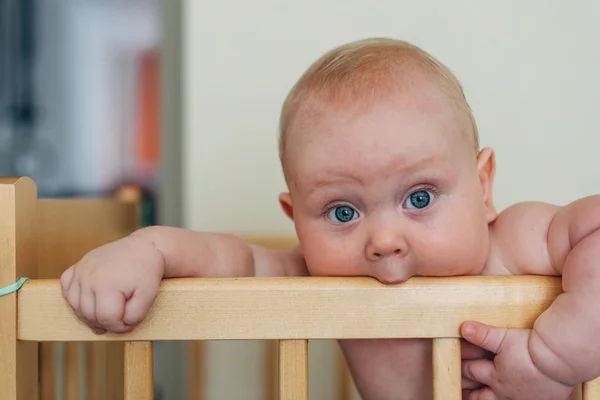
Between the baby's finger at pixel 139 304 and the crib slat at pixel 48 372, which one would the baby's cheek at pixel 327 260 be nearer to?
the baby's finger at pixel 139 304

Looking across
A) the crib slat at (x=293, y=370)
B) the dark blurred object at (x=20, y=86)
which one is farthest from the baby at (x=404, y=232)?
the dark blurred object at (x=20, y=86)

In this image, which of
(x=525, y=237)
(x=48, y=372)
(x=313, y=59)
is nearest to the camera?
(x=525, y=237)

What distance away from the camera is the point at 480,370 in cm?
78

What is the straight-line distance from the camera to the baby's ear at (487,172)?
92cm

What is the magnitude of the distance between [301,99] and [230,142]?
65 centimetres

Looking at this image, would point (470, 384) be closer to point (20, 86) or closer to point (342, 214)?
point (342, 214)

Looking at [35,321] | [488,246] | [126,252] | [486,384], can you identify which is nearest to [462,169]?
[488,246]

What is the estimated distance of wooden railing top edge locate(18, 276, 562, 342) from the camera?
0.71 meters

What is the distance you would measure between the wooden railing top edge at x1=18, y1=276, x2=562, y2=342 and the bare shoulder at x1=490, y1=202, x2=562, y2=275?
17 centimetres

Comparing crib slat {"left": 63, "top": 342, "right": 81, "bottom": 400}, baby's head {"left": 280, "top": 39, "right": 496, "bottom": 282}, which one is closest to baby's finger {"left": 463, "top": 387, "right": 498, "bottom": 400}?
baby's head {"left": 280, "top": 39, "right": 496, "bottom": 282}

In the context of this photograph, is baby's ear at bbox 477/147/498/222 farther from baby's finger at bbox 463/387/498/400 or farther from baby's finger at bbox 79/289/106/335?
baby's finger at bbox 79/289/106/335

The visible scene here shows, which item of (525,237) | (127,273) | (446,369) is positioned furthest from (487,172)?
(127,273)

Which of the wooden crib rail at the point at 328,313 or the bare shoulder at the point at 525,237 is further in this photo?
the bare shoulder at the point at 525,237

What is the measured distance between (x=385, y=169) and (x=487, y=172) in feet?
0.68
